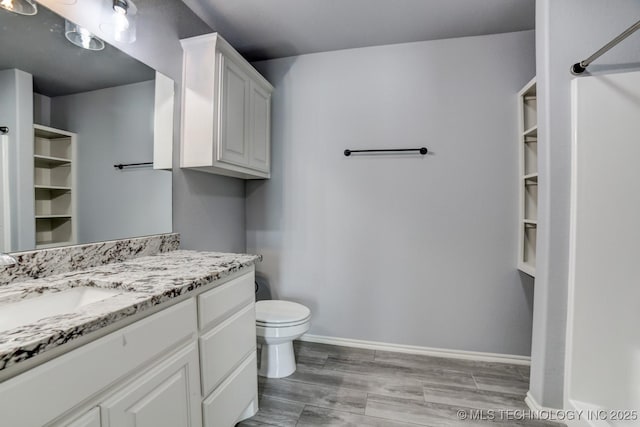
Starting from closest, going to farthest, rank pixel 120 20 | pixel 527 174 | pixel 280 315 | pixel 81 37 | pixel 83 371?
pixel 83 371 < pixel 81 37 < pixel 120 20 < pixel 280 315 < pixel 527 174

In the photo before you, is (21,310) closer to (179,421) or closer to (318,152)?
(179,421)

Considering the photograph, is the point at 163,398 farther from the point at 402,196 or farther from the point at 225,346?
the point at 402,196

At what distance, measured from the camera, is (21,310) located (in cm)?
82

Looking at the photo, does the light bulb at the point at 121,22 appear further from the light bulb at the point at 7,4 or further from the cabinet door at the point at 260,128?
the cabinet door at the point at 260,128

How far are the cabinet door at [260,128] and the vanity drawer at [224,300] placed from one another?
0.95 meters

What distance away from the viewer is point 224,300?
44.9 inches

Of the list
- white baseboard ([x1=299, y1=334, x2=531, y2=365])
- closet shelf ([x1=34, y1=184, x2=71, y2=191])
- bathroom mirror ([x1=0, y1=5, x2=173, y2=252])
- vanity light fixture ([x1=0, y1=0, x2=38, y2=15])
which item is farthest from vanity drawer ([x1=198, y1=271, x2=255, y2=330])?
vanity light fixture ([x1=0, y1=0, x2=38, y2=15])

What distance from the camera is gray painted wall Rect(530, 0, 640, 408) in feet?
4.46

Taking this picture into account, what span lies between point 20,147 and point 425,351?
2.49 meters

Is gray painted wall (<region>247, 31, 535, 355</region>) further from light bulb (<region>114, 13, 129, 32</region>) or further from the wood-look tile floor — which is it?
light bulb (<region>114, 13, 129, 32</region>)

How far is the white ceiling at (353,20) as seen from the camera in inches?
65.8

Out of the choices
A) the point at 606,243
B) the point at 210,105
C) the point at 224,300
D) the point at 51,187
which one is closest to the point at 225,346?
the point at 224,300

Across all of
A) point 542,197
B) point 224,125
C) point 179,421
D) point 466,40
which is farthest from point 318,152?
point 179,421

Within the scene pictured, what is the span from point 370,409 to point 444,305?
0.92m
